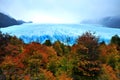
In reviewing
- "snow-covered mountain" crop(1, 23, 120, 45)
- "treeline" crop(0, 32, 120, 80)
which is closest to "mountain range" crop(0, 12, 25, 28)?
"snow-covered mountain" crop(1, 23, 120, 45)

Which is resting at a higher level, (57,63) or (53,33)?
(57,63)

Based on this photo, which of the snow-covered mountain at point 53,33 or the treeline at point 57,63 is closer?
the treeline at point 57,63

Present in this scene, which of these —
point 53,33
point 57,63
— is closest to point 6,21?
point 53,33

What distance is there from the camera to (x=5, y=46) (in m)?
37.5

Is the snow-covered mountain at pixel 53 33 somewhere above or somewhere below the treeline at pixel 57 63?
below

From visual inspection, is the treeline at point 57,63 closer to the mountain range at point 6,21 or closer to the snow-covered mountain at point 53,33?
the snow-covered mountain at point 53,33

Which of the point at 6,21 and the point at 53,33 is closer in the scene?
the point at 53,33

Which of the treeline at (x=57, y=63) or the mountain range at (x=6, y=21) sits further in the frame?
the mountain range at (x=6, y=21)

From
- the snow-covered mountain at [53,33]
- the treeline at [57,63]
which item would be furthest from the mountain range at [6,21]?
the treeline at [57,63]

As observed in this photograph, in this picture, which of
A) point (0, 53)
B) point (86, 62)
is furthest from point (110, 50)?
point (86, 62)

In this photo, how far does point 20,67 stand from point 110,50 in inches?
748

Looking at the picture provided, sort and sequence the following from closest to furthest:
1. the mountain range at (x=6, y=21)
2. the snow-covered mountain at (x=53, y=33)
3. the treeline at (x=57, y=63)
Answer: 1. the treeline at (x=57, y=63)
2. the snow-covered mountain at (x=53, y=33)
3. the mountain range at (x=6, y=21)

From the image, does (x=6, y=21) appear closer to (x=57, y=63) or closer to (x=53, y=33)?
(x=53, y=33)

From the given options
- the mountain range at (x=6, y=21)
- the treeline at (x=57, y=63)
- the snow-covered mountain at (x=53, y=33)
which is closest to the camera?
the treeline at (x=57, y=63)
